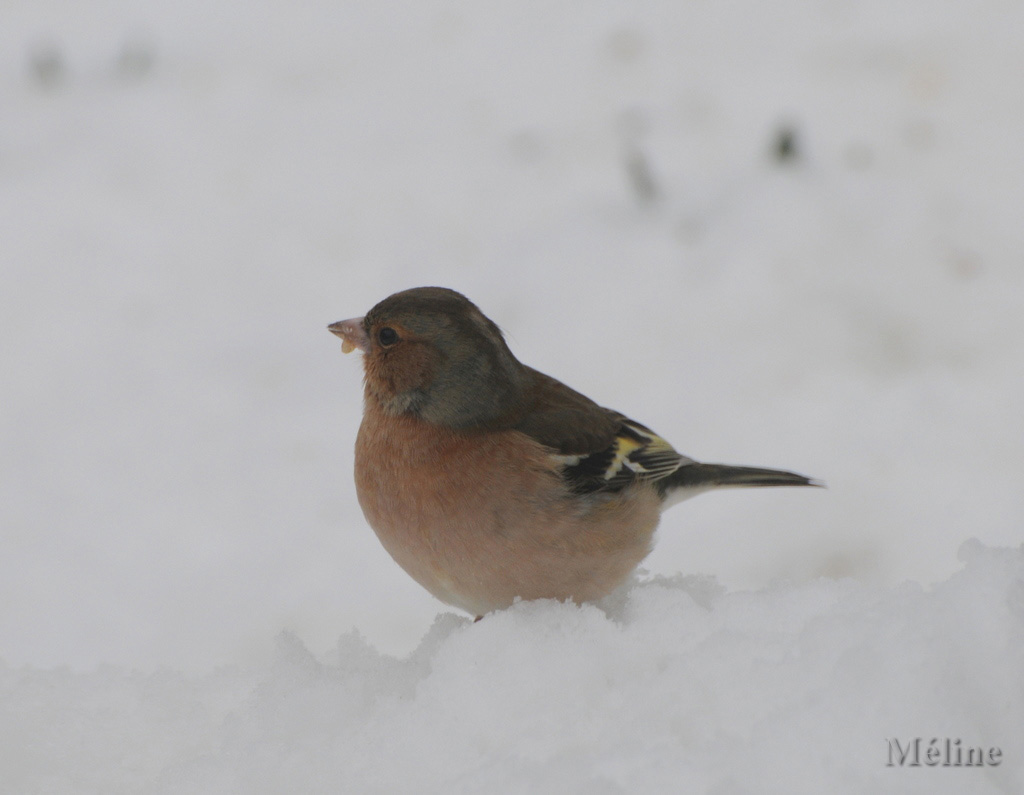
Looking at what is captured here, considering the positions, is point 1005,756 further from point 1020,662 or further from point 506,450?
point 506,450

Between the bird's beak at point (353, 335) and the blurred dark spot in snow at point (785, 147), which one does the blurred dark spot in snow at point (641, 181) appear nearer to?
the blurred dark spot in snow at point (785, 147)

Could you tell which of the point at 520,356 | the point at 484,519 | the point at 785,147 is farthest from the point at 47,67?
the point at 484,519

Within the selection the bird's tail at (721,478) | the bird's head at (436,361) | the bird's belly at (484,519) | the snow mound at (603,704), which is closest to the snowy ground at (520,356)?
the snow mound at (603,704)

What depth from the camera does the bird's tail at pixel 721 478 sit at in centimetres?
316

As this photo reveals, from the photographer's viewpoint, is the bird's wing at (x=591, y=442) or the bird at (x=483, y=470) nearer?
the bird at (x=483, y=470)

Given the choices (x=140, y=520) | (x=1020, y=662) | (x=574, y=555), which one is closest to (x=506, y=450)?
(x=574, y=555)

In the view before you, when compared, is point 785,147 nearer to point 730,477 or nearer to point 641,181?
point 641,181

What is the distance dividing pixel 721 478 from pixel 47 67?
478 cm

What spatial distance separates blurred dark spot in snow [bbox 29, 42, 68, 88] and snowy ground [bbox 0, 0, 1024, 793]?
0.06 feet

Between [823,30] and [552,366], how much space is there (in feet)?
9.93

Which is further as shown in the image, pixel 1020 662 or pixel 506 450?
pixel 506 450

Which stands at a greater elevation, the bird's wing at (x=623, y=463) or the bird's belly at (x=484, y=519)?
the bird's wing at (x=623, y=463)

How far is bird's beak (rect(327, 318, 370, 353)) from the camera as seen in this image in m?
2.82

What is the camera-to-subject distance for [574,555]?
256cm
